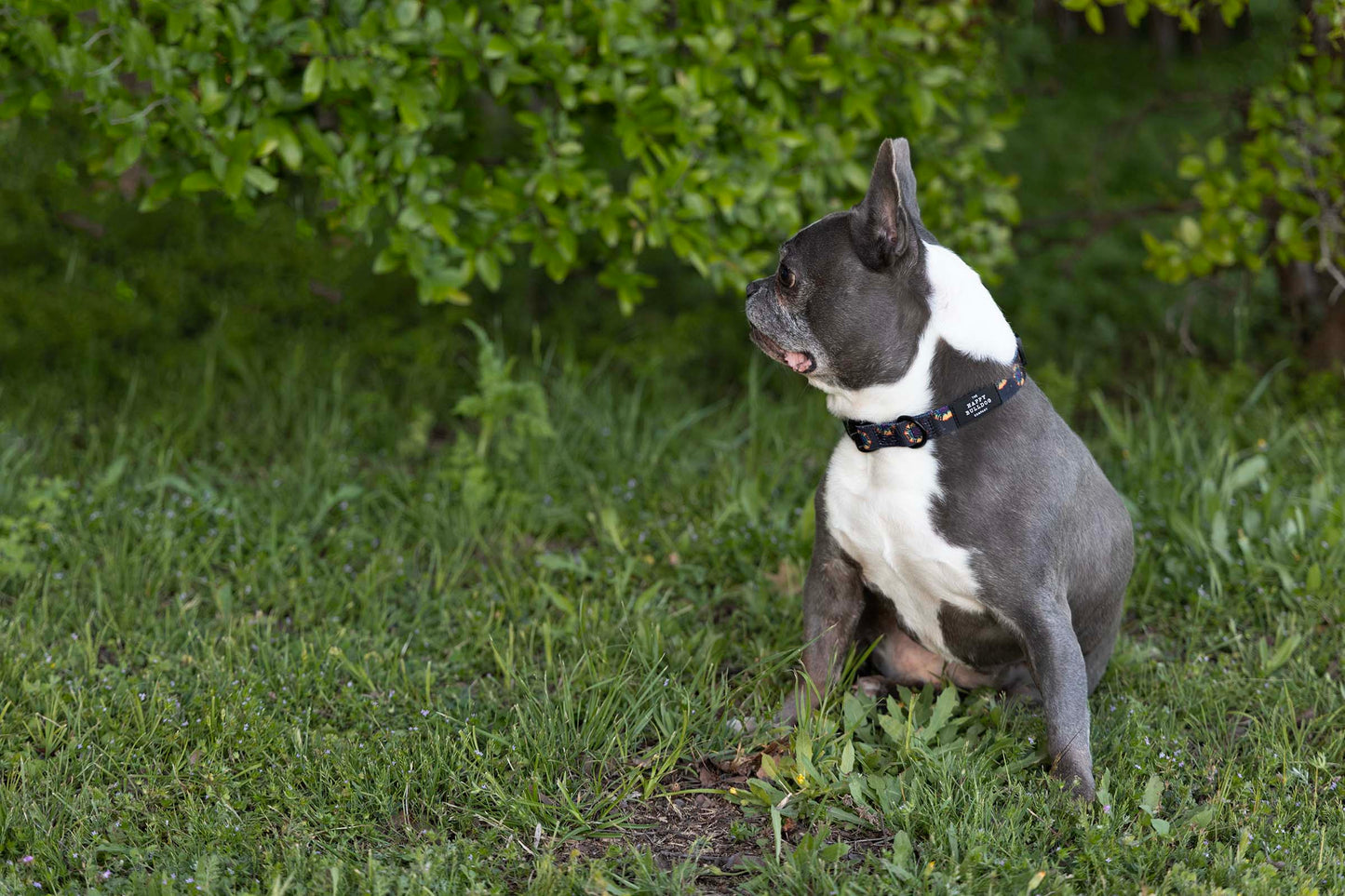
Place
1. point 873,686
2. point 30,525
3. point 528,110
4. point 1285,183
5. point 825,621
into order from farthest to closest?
point 528,110
point 1285,183
point 30,525
point 873,686
point 825,621

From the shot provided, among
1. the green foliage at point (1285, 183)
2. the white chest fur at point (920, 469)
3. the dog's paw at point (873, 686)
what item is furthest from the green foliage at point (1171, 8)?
the dog's paw at point (873, 686)

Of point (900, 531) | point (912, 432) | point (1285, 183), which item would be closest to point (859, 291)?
point (912, 432)

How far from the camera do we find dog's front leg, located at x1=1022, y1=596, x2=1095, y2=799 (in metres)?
2.76

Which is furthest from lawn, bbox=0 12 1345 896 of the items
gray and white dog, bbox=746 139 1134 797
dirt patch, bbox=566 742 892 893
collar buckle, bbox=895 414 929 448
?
collar buckle, bbox=895 414 929 448

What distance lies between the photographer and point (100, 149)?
4070 mm

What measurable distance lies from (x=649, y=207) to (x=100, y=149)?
6.12ft

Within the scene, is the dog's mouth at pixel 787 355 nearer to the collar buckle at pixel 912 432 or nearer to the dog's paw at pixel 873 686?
the collar buckle at pixel 912 432

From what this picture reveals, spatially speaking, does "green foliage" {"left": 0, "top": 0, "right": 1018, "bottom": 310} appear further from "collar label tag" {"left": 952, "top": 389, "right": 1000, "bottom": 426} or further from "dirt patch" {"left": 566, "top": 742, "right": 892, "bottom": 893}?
"dirt patch" {"left": 566, "top": 742, "right": 892, "bottom": 893}

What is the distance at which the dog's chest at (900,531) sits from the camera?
9.00ft

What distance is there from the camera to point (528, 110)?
14.9 ft

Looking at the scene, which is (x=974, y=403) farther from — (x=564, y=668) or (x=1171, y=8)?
(x=1171, y=8)

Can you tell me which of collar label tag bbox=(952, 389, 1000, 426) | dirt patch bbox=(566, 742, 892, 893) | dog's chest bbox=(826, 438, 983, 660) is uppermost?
collar label tag bbox=(952, 389, 1000, 426)

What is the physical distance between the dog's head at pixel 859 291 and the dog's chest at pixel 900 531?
7.8 inches

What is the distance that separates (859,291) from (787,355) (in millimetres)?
247
